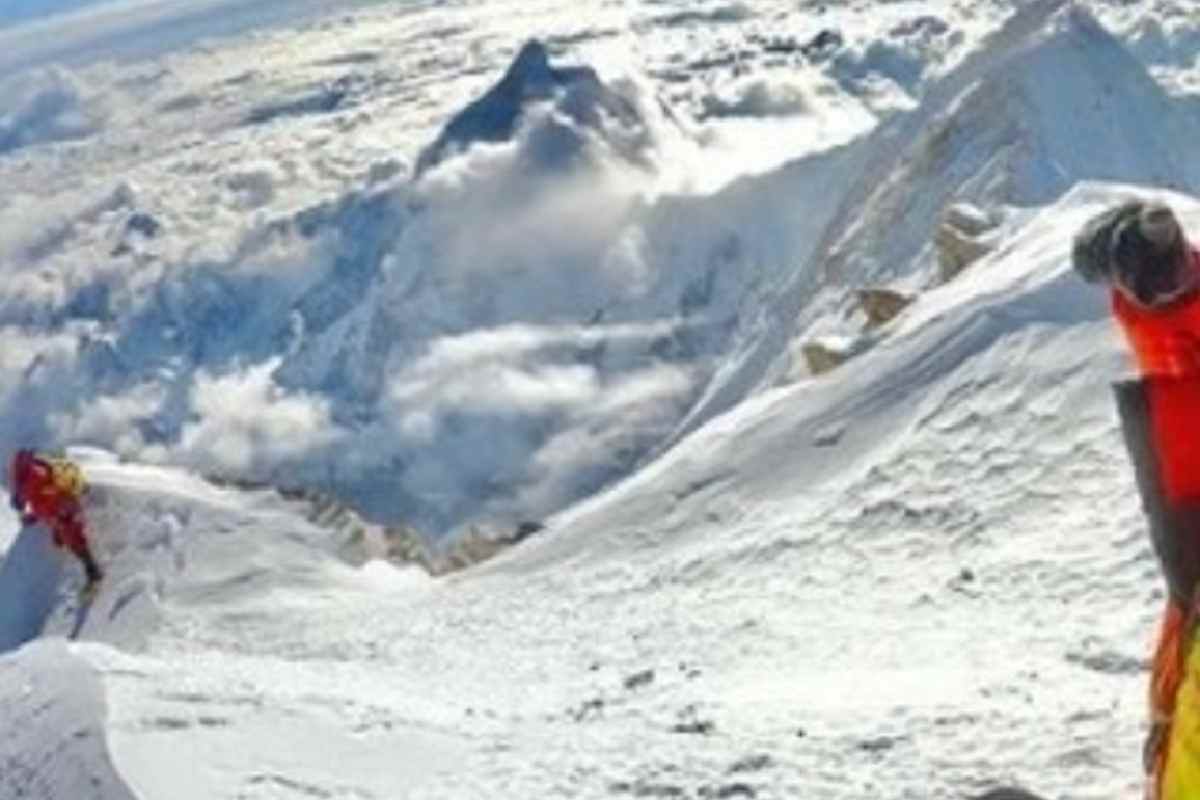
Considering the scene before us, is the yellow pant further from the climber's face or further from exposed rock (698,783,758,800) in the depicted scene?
exposed rock (698,783,758,800)

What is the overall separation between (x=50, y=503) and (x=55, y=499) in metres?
0.09

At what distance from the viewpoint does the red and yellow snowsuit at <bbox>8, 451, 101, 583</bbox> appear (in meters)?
34.7

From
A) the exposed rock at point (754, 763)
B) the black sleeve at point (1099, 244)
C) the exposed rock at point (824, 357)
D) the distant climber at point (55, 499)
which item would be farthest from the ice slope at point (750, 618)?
the black sleeve at point (1099, 244)

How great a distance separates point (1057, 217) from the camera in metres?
35.8

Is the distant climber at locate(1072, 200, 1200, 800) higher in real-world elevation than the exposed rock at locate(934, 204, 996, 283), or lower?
higher

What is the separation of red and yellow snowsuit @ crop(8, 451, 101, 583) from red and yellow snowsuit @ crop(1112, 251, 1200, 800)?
28.3m

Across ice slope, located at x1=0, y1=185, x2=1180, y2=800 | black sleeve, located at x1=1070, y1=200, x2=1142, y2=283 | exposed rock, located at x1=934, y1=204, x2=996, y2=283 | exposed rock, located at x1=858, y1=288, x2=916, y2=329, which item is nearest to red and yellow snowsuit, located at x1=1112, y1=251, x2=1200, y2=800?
black sleeve, located at x1=1070, y1=200, x2=1142, y2=283

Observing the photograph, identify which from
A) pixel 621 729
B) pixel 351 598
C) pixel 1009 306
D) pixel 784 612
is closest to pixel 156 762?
pixel 621 729

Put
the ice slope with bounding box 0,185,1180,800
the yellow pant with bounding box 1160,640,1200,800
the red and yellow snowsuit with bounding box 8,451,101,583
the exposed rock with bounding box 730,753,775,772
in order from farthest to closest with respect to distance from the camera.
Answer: the red and yellow snowsuit with bounding box 8,451,101,583
the ice slope with bounding box 0,185,1180,800
the exposed rock with bounding box 730,753,775,772
the yellow pant with bounding box 1160,640,1200,800

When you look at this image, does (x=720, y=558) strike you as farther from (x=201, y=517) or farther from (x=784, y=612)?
(x=201, y=517)

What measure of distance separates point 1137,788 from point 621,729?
4779 millimetres

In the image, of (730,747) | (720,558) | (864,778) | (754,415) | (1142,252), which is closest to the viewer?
(1142,252)

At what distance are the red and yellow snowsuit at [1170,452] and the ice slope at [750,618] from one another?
625 centimetres

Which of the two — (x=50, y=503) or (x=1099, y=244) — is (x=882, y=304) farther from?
(x=1099, y=244)
